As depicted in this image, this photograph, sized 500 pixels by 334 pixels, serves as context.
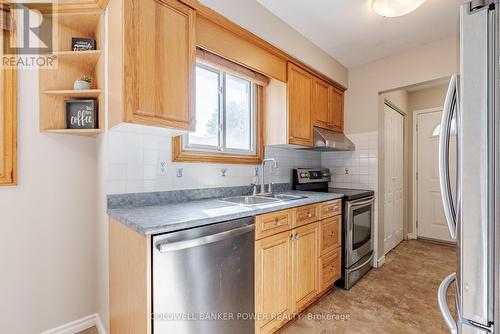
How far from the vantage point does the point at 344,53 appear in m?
2.83

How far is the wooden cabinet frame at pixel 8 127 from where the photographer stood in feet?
4.91

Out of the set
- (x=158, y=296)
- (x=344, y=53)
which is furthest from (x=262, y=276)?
(x=344, y=53)

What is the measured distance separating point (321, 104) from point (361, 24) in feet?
2.85

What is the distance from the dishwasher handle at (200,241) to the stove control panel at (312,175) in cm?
149

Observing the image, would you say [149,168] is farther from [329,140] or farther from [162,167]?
[329,140]

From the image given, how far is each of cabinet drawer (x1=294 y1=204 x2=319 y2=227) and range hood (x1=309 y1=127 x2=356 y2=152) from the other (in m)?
0.85

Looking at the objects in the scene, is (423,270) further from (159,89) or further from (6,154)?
(6,154)

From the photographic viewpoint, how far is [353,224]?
8.21 feet

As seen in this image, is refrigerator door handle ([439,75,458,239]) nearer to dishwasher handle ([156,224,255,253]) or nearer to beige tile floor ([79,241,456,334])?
dishwasher handle ([156,224,255,253])

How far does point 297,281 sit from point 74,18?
99.0 inches

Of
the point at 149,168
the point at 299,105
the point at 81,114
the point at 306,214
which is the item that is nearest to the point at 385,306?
the point at 306,214

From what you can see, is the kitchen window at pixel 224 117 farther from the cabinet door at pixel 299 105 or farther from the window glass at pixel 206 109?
the cabinet door at pixel 299 105

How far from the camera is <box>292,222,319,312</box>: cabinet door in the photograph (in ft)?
6.12

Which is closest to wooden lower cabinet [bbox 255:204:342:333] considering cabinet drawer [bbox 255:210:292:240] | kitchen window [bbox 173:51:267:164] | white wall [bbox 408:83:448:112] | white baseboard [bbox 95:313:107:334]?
cabinet drawer [bbox 255:210:292:240]
